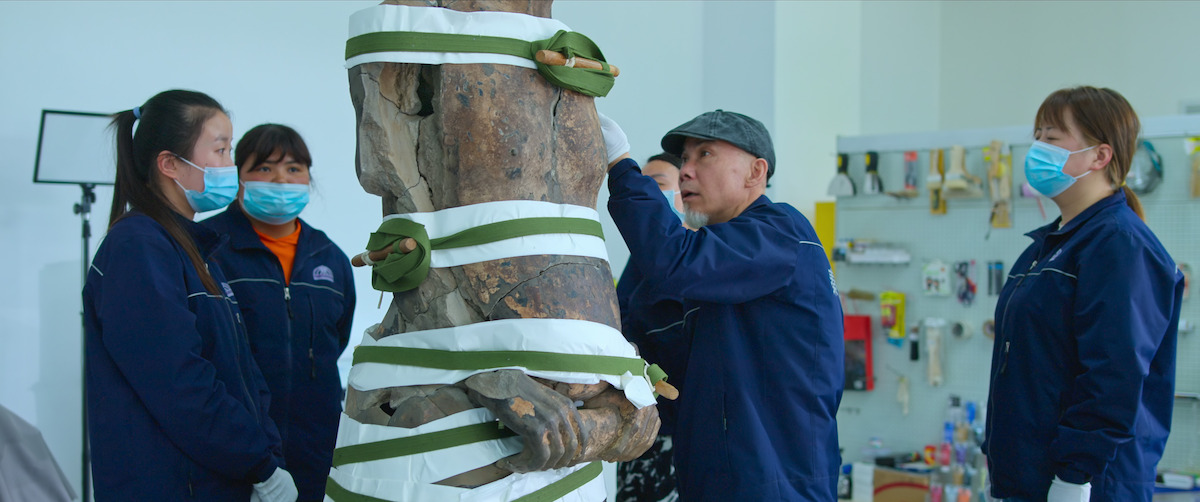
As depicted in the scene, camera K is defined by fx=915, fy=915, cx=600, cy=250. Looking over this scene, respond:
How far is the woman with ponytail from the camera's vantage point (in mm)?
1989

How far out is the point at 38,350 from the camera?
3178 mm

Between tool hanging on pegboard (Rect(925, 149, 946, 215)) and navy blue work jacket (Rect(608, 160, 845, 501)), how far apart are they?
3088mm

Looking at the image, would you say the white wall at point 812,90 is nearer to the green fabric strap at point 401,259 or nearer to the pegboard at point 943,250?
the pegboard at point 943,250

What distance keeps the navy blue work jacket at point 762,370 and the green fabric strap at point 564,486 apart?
0.41 metres

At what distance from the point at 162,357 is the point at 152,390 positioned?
65 mm

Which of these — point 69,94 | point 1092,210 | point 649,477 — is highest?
point 69,94

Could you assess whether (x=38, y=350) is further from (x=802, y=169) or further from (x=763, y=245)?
(x=802, y=169)

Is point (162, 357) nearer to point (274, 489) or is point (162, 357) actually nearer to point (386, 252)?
point (274, 489)

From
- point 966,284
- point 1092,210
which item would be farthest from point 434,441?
point 966,284

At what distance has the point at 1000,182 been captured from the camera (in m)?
4.54

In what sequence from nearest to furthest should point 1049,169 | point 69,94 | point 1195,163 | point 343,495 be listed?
point 343,495 → point 1049,169 → point 69,94 → point 1195,163

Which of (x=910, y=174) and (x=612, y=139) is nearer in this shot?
(x=612, y=139)

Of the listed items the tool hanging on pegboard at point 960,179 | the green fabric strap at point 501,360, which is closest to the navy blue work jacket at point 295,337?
the green fabric strap at point 501,360

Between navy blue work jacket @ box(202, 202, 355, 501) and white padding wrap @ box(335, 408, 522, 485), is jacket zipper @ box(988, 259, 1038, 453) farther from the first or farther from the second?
navy blue work jacket @ box(202, 202, 355, 501)
